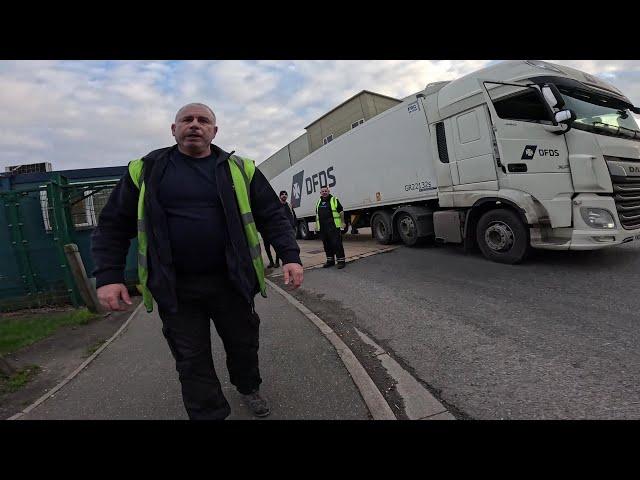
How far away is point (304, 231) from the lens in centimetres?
1544

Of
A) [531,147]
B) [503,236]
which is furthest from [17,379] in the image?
[531,147]

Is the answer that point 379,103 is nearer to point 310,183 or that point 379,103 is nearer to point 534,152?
point 310,183

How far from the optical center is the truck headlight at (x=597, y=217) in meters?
4.87

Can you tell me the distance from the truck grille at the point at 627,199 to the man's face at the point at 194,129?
564 centimetres

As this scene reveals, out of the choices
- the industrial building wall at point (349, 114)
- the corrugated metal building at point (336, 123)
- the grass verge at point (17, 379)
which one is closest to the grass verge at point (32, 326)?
the grass verge at point (17, 379)

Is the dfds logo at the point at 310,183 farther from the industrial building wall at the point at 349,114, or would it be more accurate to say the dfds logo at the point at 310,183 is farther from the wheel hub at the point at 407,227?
the industrial building wall at the point at 349,114

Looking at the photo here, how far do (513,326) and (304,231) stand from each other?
12.4 m

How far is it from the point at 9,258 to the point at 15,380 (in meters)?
4.18

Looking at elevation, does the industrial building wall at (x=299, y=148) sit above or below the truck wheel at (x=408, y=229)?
above

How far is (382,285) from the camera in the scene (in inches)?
220

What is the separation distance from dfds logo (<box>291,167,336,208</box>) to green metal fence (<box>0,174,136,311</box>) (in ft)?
23.7

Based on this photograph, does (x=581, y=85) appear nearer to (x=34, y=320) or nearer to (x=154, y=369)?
(x=154, y=369)

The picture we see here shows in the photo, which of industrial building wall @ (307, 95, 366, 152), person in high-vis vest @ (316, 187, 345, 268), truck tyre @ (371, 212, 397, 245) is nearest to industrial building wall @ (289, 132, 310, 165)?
industrial building wall @ (307, 95, 366, 152)

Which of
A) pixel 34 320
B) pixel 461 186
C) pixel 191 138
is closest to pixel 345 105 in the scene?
pixel 461 186
